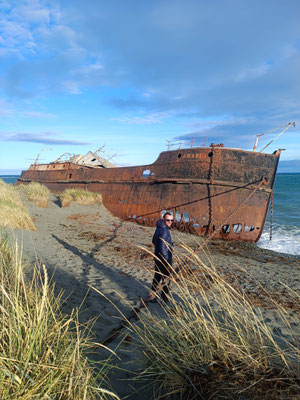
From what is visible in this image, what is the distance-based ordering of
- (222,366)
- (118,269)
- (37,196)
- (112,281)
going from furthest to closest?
1. (37,196)
2. (118,269)
3. (112,281)
4. (222,366)

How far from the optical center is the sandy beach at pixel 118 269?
10.2ft

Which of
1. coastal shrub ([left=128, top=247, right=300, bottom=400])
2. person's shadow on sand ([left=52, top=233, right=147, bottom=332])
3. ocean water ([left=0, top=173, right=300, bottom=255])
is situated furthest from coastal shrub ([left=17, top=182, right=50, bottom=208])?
coastal shrub ([left=128, top=247, right=300, bottom=400])

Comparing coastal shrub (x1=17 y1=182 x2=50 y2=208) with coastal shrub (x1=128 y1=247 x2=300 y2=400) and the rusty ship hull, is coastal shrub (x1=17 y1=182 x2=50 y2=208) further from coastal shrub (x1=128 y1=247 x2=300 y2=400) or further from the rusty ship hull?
coastal shrub (x1=128 y1=247 x2=300 y2=400)

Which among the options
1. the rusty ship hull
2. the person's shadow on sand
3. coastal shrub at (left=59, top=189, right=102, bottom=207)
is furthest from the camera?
coastal shrub at (left=59, top=189, right=102, bottom=207)

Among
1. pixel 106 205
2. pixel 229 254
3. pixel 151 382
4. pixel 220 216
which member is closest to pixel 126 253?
pixel 229 254

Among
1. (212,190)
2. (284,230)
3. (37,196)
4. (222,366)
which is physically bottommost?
(284,230)

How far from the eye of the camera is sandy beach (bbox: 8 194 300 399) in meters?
3.09


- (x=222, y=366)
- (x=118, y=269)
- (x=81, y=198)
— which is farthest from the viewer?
(x=81, y=198)

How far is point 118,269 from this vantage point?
5.62 meters

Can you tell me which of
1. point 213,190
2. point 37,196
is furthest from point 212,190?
point 37,196

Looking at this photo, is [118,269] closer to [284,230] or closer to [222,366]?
[222,366]

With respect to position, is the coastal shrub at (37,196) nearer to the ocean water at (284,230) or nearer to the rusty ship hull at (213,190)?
the rusty ship hull at (213,190)

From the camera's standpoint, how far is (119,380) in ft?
7.24

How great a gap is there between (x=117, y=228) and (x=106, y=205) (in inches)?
137
